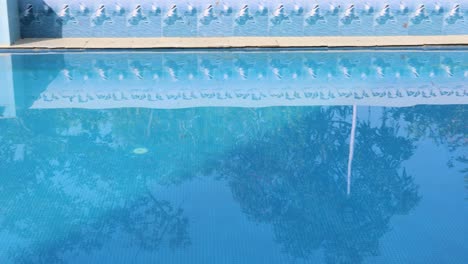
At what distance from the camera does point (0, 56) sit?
1030 cm

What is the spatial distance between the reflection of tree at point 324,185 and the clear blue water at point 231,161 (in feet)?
0.06

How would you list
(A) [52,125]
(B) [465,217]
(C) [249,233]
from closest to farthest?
(C) [249,233]
(B) [465,217]
(A) [52,125]

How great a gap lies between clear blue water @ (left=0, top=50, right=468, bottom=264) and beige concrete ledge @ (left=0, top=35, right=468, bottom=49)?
62cm

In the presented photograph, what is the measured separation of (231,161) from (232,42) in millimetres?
5261

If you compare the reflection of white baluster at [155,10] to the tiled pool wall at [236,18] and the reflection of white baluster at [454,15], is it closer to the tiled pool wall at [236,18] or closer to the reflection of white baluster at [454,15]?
the tiled pool wall at [236,18]

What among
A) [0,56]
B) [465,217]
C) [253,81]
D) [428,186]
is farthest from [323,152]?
[0,56]

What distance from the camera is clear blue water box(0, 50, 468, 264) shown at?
4621mm

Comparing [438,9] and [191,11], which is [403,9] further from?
[191,11]

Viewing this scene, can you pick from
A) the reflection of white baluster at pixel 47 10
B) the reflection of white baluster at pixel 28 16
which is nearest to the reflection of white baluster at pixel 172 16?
the reflection of white baluster at pixel 47 10

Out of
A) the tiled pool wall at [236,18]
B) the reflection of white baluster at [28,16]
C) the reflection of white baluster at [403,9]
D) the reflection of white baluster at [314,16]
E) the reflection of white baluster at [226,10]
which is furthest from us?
the reflection of white baluster at [403,9]

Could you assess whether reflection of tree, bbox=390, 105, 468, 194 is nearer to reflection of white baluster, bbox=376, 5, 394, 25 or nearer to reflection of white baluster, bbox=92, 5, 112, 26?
reflection of white baluster, bbox=376, 5, 394, 25

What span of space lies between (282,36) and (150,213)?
7.23m

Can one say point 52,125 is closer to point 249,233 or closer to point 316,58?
point 249,233

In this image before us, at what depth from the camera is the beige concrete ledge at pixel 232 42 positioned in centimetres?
1080
